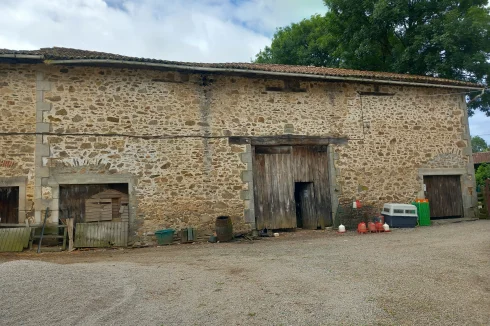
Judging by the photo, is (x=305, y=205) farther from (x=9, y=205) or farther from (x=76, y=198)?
(x=9, y=205)

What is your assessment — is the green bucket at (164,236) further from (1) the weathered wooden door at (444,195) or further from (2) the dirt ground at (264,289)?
(1) the weathered wooden door at (444,195)

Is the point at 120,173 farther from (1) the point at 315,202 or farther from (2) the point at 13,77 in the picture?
(1) the point at 315,202

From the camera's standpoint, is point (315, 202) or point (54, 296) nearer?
point (54, 296)

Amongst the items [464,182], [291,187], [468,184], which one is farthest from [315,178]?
[468,184]

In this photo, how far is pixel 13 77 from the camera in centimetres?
816

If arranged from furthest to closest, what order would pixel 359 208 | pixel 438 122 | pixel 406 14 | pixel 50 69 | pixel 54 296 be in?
pixel 406 14 → pixel 438 122 → pixel 359 208 → pixel 50 69 → pixel 54 296

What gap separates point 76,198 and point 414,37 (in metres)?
15.1

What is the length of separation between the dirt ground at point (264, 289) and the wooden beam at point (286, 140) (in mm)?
3596

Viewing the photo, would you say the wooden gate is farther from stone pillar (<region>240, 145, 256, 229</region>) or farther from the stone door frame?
the stone door frame

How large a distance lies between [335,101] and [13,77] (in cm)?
836

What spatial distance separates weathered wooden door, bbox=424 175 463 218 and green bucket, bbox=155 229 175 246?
26.6ft

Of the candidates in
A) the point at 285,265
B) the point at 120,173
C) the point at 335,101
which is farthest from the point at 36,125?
the point at 335,101

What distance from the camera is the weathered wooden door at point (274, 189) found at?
9.70 m

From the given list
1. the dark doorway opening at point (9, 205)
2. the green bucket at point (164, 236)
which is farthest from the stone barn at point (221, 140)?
the green bucket at point (164, 236)
